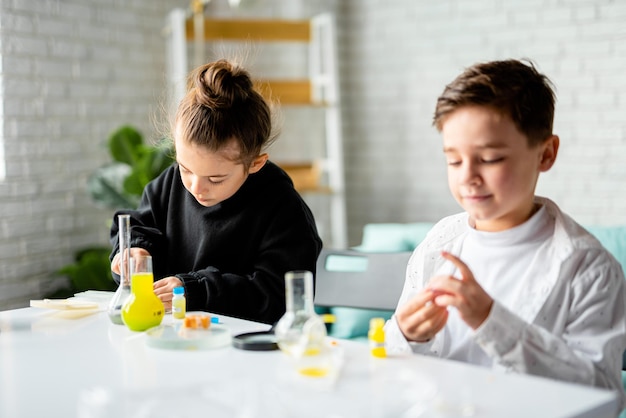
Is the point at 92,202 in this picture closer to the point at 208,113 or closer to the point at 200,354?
the point at 208,113

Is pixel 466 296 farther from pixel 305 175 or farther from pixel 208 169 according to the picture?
pixel 305 175

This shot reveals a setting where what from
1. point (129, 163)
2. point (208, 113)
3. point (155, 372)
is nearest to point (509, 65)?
point (208, 113)

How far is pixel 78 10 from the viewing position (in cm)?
403

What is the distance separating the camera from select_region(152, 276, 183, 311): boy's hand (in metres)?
1.75

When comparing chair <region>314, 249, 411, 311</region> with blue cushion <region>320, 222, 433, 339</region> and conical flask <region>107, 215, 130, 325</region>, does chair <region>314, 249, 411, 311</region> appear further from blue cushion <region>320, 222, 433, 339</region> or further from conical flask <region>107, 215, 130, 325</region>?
conical flask <region>107, 215, 130, 325</region>

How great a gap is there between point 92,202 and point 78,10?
950 mm

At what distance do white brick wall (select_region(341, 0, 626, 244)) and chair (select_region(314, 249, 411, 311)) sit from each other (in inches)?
77.0

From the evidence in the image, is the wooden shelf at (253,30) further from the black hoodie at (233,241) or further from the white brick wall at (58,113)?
the black hoodie at (233,241)

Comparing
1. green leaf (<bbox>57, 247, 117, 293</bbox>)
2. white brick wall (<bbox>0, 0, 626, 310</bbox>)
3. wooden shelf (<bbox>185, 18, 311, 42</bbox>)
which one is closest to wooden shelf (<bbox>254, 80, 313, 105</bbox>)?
wooden shelf (<bbox>185, 18, 311, 42</bbox>)

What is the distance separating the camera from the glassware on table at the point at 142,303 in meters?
1.59

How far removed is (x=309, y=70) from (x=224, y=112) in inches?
123

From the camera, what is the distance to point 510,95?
1.42 meters

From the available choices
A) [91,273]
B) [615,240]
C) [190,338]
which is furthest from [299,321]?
[91,273]

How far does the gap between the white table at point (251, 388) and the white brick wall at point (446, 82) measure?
9.29 ft
